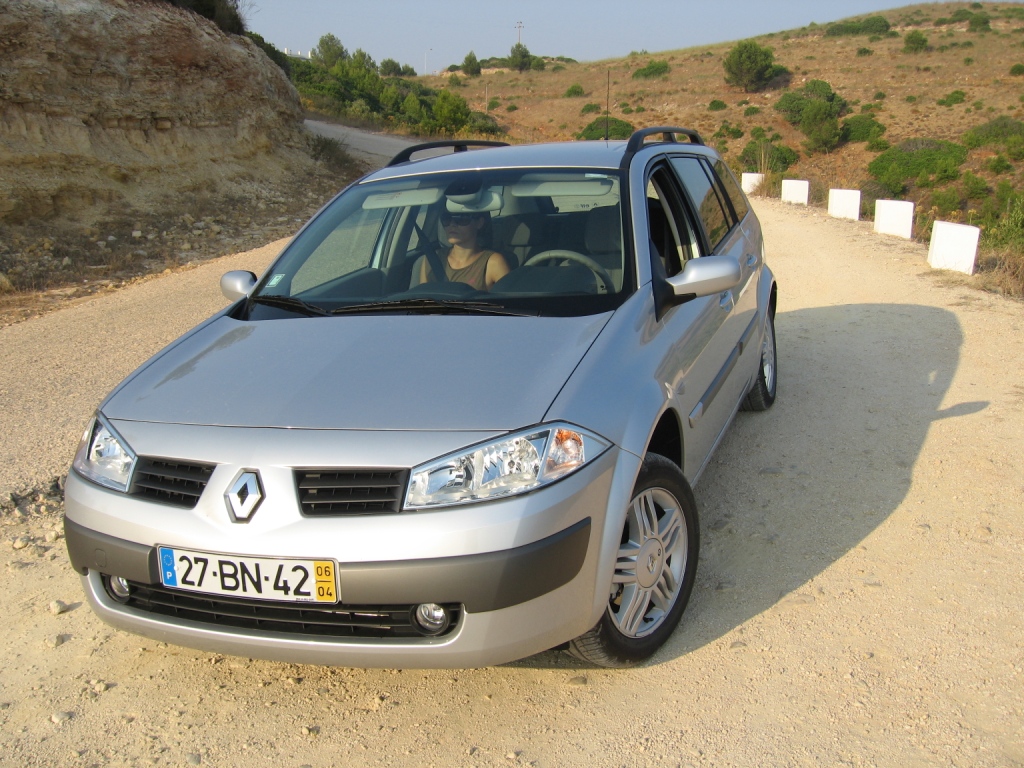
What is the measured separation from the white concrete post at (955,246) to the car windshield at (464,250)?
7368 mm

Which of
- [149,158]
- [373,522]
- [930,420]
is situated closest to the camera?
[373,522]

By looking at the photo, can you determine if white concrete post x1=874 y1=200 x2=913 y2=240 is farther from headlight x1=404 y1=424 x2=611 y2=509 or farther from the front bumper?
headlight x1=404 y1=424 x2=611 y2=509

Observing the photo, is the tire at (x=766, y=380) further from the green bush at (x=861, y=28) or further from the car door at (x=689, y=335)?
the green bush at (x=861, y=28)

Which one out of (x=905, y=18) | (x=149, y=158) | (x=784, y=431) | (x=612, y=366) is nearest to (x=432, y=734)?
(x=612, y=366)

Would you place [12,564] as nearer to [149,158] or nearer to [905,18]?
[149,158]

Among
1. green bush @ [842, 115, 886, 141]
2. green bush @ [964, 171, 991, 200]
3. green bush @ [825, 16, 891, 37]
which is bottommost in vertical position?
→ green bush @ [964, 171, 991, 200]

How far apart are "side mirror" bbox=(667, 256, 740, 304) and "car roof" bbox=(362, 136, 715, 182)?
2.40 feet

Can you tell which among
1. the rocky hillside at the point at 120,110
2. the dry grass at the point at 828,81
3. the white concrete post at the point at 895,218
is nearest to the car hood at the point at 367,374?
the rocky hillside at the point at 120,110

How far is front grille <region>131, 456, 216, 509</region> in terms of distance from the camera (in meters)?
2.59

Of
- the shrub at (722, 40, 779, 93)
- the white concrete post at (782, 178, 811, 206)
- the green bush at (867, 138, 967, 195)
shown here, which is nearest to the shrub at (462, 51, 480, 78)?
the shrub at (722, 40, 779, 93)

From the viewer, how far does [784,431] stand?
205 inches

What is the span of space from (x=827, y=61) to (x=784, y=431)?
76.6 meters

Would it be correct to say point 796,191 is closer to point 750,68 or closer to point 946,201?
point 946,201

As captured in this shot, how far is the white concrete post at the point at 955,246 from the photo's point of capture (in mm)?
9688
